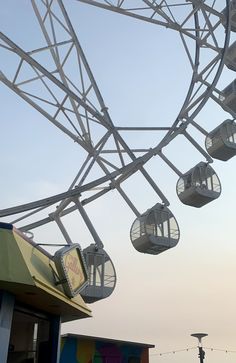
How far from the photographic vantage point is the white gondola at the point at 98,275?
1460cm

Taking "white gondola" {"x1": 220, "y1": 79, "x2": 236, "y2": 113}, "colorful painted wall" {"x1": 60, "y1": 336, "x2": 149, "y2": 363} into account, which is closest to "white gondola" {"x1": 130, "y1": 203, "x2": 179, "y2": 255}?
"colorful painted wall" {"x1": 60, "y1": 336, "x2": 149, "y2": 363}

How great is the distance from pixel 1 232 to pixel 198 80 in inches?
437

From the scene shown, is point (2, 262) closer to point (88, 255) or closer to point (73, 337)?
point (88, 255)

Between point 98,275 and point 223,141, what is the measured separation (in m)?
6.48

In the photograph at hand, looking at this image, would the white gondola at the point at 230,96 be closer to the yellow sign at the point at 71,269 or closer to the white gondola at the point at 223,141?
the white gondola at the point at 223,141

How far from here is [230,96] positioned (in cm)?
1922

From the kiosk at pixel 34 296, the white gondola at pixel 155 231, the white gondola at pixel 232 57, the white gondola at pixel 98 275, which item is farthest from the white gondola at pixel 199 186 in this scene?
the kiosk at pixel 34 296

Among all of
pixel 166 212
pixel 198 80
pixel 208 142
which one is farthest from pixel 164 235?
pixel 198 80

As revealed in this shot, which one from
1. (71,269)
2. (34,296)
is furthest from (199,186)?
(34,296)

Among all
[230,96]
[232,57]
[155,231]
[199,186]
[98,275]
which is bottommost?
[98,275]

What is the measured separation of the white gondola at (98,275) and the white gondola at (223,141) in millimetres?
5726

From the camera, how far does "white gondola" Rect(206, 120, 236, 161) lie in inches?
705

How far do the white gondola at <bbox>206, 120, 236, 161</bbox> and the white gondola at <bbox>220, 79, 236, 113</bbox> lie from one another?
124 cm

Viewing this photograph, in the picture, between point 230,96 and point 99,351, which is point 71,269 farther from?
point 230,96
